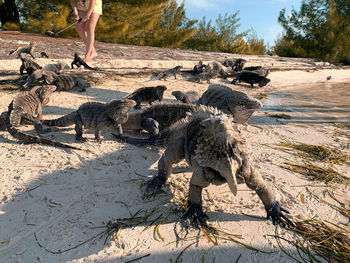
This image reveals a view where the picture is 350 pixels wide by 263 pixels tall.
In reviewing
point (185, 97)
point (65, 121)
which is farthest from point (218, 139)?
point (185, 97)

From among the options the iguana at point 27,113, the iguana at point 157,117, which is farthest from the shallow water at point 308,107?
the iguana at point 27,113

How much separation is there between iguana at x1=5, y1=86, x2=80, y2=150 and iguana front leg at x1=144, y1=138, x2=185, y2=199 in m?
1.47

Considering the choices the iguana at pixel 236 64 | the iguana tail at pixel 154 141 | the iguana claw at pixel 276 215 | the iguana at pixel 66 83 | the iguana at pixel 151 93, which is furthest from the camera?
the iguana at pixel 236 64

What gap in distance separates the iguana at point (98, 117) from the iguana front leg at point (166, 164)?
1.56 m

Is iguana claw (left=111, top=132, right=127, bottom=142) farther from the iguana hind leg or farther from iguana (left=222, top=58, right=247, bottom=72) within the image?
iguana (left=222, top=58, right=247, bottom=72)

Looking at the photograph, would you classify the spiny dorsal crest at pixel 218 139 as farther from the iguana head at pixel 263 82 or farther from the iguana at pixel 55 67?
the iguana head at pixel 263 82

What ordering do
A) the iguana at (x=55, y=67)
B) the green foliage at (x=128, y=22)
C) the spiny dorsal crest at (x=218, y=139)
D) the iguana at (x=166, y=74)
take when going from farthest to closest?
the green foliage at (x=128, y=22) → the iguana at (x=166, y=74) → the iguana at (x=55, y=67) → the spiny dorsal crest at (x=218, y=139)

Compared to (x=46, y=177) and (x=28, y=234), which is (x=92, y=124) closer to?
(x=46, y=177)

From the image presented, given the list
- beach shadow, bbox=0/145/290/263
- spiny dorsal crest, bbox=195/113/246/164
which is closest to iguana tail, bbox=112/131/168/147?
beach shadow, bbox=0/145/290/263

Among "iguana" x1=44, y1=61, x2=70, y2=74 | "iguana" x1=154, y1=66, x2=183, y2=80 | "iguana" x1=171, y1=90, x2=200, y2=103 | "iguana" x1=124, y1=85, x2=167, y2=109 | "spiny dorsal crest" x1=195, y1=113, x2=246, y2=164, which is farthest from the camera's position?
"iguana" x1=154, y1=66, x2=183, y2=80

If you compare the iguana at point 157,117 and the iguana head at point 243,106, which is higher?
the iguana head at point 243,106

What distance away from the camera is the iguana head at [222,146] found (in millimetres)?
1688

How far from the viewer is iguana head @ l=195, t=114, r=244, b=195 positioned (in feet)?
5.54

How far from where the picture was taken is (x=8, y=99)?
523cm
